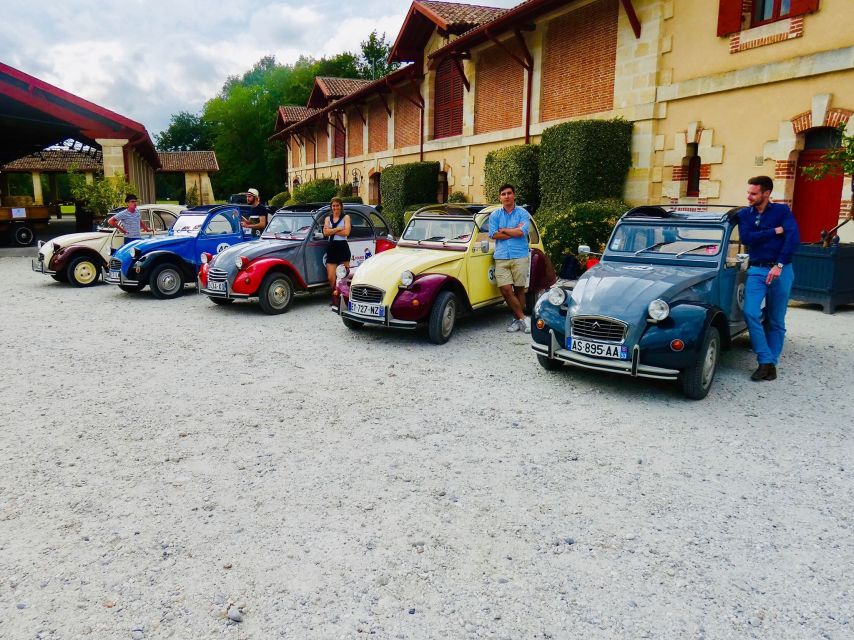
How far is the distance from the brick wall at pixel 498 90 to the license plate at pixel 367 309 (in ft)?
37.6

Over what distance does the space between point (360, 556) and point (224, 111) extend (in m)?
70.6

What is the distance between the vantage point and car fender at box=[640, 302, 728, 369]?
5.11m

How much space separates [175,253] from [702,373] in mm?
9129

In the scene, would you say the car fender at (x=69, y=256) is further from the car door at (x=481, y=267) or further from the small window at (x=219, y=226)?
the car door at (x=481, y=267)

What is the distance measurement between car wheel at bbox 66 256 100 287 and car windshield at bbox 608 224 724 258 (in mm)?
10569

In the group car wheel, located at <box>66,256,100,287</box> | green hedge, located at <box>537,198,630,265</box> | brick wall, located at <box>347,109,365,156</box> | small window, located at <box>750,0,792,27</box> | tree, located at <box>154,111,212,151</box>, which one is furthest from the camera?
tree, located at <box>154,111,212,151</box>

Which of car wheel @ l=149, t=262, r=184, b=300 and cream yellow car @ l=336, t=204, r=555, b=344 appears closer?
cream yellow car @ l=336, t=204, r=555, b=344

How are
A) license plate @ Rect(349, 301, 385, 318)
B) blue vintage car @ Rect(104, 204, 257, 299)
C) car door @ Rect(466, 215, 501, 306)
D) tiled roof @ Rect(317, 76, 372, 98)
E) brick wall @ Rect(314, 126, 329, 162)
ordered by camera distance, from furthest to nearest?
brick wall @ Rect(314, 126, 329, 162)
tiled roof @ Rect(317, 76, 372, 98)
blue vintage car @ Rect(104, 204, 257, 299)
car door @ Rect(466, 215, 501, 306)
license plate @ Rect(349, 301, 385, 318)

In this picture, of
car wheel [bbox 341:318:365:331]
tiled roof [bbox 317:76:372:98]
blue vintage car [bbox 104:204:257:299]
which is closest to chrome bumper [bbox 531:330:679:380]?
car wheel [bbox 341:318:365:331]

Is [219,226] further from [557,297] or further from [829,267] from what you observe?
[829,267]

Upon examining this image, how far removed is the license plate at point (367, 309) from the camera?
7246mm

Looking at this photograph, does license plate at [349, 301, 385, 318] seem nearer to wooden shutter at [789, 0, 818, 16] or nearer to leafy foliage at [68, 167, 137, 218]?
wooden shutter at [789, 0, 818, 16]

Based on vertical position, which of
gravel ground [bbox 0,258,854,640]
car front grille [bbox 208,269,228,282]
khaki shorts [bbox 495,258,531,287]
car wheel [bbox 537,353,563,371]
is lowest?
gravel ground [bbox 0,258,854,640]

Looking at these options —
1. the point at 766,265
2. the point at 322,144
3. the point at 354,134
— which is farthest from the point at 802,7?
the point at 322,144
